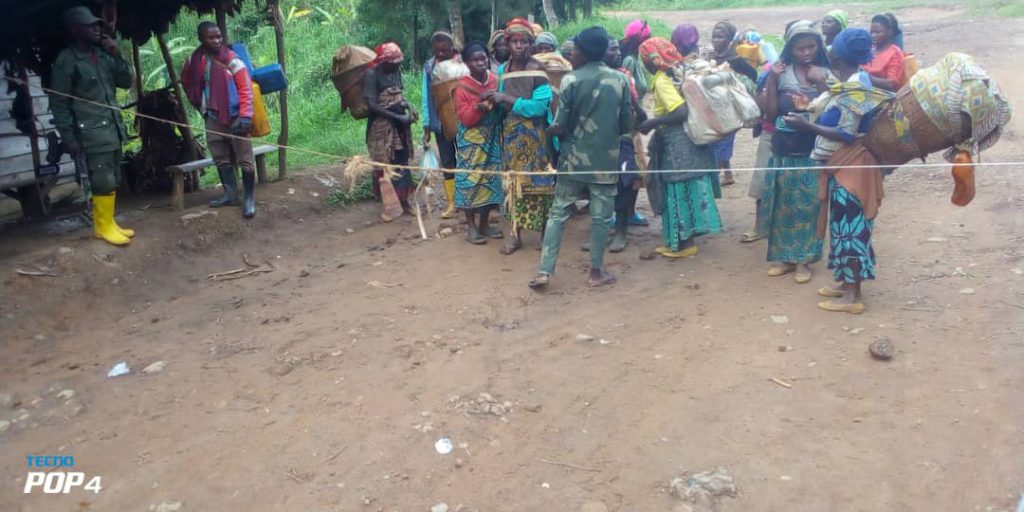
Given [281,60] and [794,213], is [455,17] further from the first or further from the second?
[794,213]

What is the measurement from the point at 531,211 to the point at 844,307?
232 centimetres

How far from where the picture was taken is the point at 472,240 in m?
6.65

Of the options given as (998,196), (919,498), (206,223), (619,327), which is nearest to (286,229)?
(206,223)

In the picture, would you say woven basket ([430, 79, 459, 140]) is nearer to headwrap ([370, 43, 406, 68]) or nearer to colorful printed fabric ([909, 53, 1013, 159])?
headwrap ([370, 43, 406, 68])

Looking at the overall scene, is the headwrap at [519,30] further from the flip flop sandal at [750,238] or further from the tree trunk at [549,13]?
the tree trunk at [549,13]

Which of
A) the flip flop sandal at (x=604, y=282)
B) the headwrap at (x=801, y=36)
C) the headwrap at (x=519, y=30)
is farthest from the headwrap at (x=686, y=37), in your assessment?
the flip flop sandal at (x=604, y=282)

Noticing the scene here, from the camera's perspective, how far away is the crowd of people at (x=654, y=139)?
4.84 metres

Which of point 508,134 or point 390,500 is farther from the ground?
point 508,134

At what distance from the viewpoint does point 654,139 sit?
19.5 ft

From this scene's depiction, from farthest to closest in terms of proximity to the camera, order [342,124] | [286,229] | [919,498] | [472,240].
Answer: [342,124]
[286,229]
[472,240]
[919,498]

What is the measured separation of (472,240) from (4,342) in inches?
129

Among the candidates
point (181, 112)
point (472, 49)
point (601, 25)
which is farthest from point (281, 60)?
point (601, 25)

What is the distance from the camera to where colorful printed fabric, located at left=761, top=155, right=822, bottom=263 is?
5.34 metres

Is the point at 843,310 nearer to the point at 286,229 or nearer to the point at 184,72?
the point at 286,229
